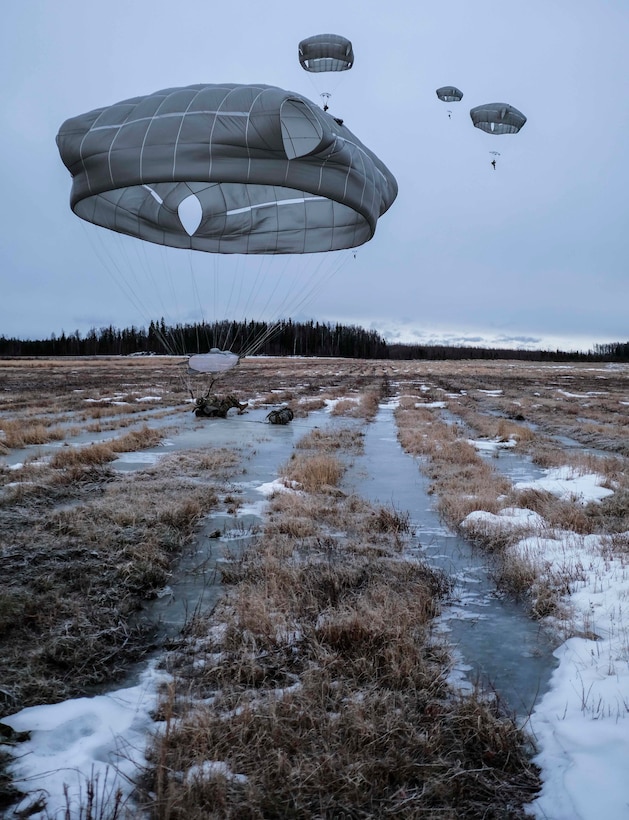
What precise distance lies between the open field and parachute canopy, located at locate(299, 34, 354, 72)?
60.1 ft

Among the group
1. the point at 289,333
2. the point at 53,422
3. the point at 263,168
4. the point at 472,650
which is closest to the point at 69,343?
the point at 289,333

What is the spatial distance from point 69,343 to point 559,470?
139m

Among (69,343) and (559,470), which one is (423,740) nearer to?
(559,470)

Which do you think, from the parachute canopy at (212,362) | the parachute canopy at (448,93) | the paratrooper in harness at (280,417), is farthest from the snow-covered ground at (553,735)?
the parachute canopy at (448,93)

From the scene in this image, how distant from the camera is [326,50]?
21.4 meters

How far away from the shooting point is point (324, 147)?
35.7 feet

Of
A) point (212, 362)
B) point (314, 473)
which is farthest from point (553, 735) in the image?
point (212, 362)

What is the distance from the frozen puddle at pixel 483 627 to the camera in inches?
144

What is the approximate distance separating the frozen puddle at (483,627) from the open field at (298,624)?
0.15 m

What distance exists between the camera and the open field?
8.87 ft

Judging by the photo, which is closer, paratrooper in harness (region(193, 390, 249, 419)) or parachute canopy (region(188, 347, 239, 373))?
parachute canopy (region(188, 347, 239, 373))

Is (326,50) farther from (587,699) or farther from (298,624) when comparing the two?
(587,699)

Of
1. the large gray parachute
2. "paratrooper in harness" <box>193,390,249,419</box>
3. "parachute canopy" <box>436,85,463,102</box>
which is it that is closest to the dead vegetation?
the large gray parachute

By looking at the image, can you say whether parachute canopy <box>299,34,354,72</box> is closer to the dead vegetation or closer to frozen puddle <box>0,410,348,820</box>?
frozen puddle <box>0,410,348,820</box>
